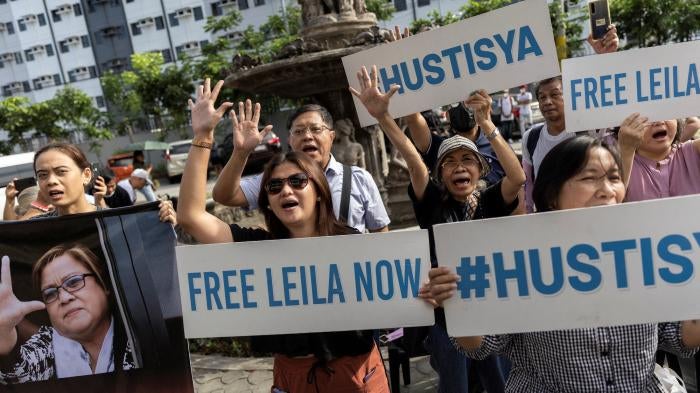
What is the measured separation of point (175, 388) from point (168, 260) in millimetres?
615

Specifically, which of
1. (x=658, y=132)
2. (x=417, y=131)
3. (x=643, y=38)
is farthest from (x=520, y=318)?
(x=643, y=38)

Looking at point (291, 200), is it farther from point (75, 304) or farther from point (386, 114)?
point (75, 304)

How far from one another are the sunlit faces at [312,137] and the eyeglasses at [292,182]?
626mm

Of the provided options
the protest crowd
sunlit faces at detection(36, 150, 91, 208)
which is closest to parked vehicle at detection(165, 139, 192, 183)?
sunlit faces at detection(36, 150, 91, 208)

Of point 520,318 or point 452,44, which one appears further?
point 452,44

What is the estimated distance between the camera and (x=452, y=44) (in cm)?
259

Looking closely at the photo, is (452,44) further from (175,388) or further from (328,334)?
(175,388)

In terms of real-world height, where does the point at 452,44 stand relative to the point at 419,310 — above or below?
above

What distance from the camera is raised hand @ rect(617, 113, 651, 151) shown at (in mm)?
2277

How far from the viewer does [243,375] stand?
3805 millimetres

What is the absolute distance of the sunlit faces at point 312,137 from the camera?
2850mm

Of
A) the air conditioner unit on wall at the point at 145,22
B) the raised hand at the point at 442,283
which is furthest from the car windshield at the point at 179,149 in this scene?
the air conditioner unit on wall at the point at 145,22

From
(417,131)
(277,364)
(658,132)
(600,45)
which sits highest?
(600,45)

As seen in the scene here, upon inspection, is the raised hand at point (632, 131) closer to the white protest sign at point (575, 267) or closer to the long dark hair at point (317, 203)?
the white protest sign at point (575, 267)
